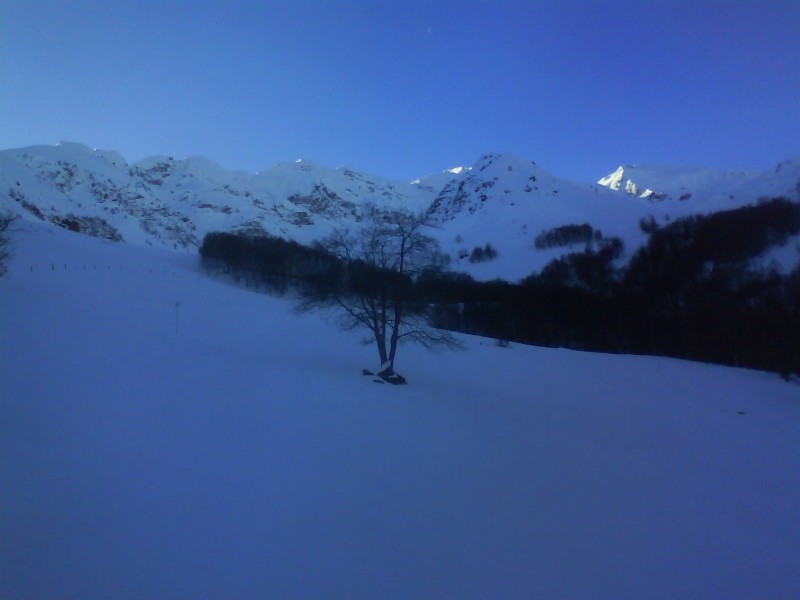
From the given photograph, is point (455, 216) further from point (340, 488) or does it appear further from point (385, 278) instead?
point (340, 488)

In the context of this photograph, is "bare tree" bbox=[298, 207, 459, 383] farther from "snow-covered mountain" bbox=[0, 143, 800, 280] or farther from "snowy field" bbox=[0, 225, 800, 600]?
"snow-covered mountain" bbox=[0, 143, 800, 280]

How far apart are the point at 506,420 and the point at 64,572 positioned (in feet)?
33.9

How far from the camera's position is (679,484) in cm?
906

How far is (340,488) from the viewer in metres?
6.34

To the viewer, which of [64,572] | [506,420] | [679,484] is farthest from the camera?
[506,420]

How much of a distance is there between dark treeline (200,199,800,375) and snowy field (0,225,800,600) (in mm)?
23747

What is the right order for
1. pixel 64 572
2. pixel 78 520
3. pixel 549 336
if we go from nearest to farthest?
pixel 64 572 < pixel 78 520 < pixel 549 336

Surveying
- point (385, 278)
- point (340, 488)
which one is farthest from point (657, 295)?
point (340, 488)

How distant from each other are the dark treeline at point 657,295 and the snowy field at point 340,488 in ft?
77.9

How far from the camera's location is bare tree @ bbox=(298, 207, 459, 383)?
16.7 m

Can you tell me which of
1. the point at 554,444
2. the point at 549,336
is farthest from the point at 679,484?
the point at 549,336

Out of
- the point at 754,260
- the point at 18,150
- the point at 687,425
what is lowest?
the point at 687,425

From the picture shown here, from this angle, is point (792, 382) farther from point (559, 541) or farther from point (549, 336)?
point (559, 541)

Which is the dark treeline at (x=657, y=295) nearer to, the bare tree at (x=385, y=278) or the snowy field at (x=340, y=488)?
the bare tree at (x=385, y=278)
